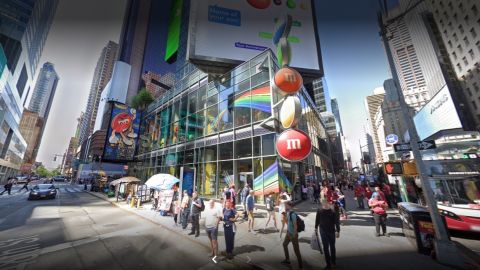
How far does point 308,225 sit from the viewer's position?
30.0 ft

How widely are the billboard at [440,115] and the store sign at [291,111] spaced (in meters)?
25.9

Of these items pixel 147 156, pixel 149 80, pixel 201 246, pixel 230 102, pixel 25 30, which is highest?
pixel 149 80

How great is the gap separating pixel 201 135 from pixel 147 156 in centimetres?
1548

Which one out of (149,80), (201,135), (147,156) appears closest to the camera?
(201,135)

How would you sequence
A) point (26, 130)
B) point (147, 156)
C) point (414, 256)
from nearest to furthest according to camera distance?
point (414, 256) < point (147, 156) < point (26, 130)

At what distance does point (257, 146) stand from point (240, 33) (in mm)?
11766

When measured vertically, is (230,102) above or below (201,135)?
above

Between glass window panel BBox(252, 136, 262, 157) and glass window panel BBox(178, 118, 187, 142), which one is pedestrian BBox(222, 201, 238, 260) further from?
glass window panel BBox(178, 118, 187, 142)

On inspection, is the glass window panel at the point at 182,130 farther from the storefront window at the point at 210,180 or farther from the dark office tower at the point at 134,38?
the dark office tower at the point at 134,38

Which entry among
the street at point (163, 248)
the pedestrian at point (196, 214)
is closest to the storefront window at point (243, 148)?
the street at point (163, 248)

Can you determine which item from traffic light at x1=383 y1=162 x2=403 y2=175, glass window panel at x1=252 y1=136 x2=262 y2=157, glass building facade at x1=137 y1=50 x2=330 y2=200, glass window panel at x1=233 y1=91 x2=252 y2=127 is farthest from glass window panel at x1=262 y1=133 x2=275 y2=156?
traffic light at x1=383 y1=162 x2=403 y2=175

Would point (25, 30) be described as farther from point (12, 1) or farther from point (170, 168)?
point (170, 168)

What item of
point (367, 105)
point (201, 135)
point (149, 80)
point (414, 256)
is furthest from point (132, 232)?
point (367, 105)

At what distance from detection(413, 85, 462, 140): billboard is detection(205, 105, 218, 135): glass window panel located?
27.1 meters
